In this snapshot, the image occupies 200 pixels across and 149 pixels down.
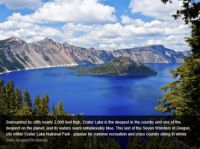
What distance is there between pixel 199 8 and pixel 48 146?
4076 centimetres

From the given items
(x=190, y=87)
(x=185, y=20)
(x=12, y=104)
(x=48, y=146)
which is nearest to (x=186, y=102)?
(x=190, y=87)

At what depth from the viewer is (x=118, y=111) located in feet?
619

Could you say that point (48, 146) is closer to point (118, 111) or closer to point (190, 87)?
point (190, 87)

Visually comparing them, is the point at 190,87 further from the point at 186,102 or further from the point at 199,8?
the point at 199,8

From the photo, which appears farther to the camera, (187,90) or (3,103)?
(3,103)

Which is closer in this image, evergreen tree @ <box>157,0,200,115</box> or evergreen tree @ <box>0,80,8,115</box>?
evergreen tree @ <box>157,0,200,115</box>

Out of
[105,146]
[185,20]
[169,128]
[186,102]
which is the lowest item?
[105,146]

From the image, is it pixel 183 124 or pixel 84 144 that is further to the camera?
pixel 84 144

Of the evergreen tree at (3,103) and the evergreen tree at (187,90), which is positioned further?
the evergreen tree at (3,103)

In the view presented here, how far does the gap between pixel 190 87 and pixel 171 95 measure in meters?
2.30

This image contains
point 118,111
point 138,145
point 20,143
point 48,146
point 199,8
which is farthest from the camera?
point 118,111

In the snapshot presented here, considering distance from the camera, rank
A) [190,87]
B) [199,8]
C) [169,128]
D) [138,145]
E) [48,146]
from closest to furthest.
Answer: [199,8] → [190,87] → [169,128] → [48,146] → [138,145]

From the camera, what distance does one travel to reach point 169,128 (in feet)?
106

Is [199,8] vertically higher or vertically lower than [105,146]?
higher
